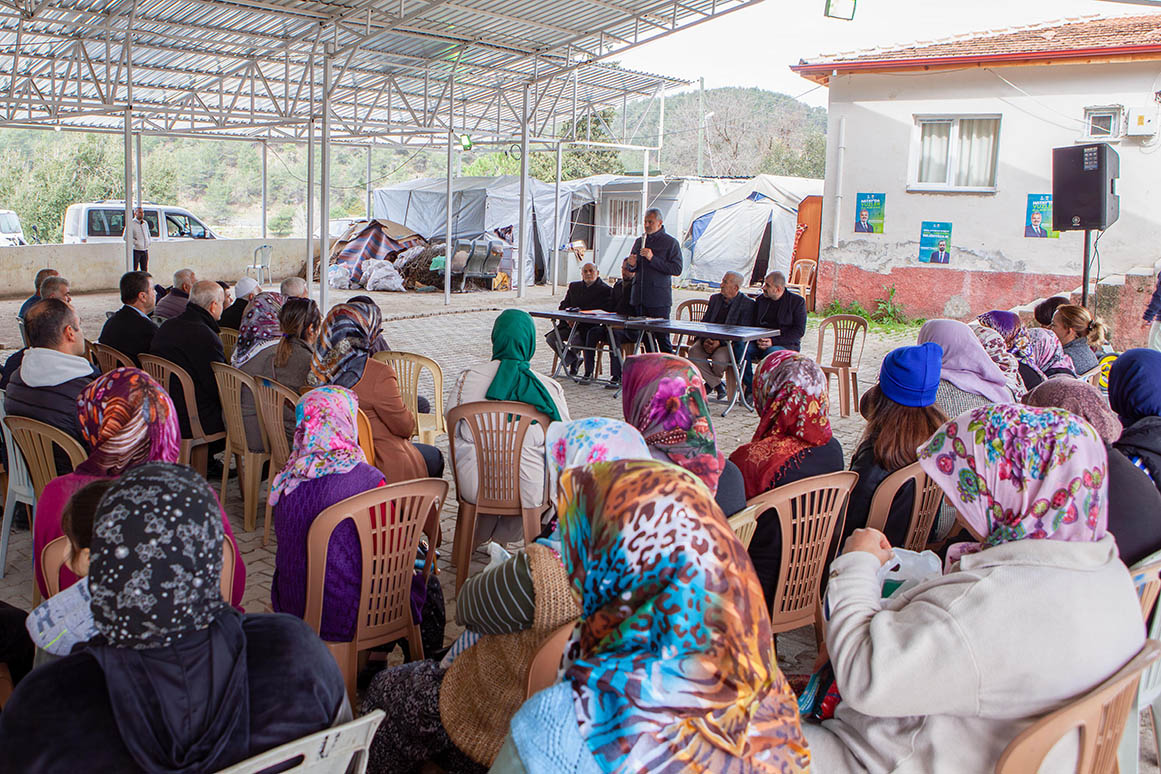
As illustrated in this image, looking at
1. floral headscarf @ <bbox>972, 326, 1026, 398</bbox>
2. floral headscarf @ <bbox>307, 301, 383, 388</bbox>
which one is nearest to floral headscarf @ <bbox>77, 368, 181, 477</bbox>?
floral headscarf @ <bbox>307, 301, 383, 388</bbox>

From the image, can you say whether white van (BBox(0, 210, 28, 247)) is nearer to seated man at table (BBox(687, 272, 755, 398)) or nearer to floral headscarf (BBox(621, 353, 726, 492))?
seated man at table (BBox(687, 272, 755, 398))

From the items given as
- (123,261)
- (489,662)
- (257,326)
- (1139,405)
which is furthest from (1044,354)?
(123,261)

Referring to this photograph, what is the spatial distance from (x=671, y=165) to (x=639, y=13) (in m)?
35.8

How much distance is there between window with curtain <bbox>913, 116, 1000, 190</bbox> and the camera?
12.9 metres

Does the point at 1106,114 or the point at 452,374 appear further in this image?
the point at 1106,114

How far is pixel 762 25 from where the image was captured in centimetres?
5966

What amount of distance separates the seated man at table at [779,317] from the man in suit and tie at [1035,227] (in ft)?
21.2

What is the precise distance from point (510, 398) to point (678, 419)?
4.27 ft

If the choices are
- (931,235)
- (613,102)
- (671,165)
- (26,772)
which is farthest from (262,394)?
Result: (671,165)

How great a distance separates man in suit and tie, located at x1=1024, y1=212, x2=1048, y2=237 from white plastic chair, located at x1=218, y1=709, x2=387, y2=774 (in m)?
13.0

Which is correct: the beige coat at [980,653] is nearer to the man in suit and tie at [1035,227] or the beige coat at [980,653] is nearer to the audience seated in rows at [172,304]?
the audience seated in rows at [172,304]

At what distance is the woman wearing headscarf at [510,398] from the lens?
374 cm

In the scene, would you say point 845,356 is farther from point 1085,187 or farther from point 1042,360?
point 1085,187

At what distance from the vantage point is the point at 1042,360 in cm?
505
